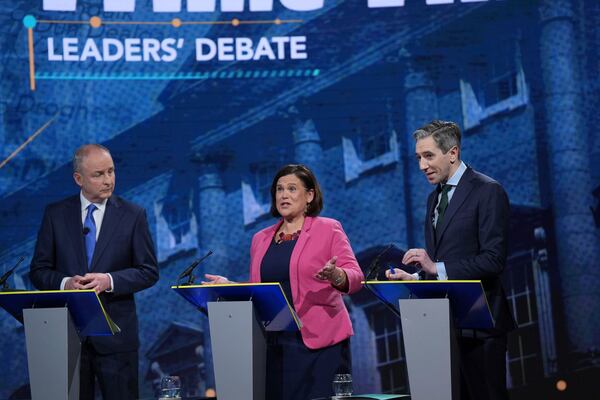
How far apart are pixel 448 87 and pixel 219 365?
3.33 metres

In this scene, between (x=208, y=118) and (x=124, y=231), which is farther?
(x=208, y=118)

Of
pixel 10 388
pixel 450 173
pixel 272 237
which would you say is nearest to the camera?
pixel 450 173

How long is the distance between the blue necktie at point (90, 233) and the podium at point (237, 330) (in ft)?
2.31

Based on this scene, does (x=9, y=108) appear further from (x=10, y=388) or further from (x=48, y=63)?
(x=10, y=388)

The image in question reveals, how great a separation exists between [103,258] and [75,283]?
0.24 m

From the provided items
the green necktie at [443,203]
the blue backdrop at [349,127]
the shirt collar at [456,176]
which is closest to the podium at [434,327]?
the green necktie at [443,203]

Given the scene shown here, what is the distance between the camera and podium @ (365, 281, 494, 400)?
121 inches

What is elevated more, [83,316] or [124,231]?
[124,231]

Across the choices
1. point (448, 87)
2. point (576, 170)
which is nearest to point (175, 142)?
point (448, 87)

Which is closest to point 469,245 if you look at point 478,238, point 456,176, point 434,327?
point 478,238

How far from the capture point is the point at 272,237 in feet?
12.6

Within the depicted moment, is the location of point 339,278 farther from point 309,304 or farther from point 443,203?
point 443,203

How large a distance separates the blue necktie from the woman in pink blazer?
628 mm

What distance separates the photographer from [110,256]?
384 cm
